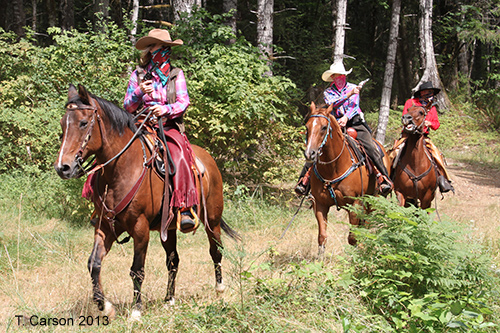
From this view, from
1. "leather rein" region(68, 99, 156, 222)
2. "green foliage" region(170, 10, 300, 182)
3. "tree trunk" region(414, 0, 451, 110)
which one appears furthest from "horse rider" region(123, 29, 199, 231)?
"tree trunk" region(414, 0, 451, 110)

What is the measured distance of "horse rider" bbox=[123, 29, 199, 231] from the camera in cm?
532

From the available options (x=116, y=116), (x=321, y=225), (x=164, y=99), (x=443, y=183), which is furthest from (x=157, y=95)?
(x=443, y=183)

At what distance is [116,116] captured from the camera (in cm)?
483

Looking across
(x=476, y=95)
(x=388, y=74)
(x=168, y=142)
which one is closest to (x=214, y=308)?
(x=168, y=142)

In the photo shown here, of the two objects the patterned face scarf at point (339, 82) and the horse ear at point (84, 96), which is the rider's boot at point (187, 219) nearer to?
the horse ear at point (84, 96)

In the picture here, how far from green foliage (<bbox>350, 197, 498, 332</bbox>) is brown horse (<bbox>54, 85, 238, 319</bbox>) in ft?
7.58

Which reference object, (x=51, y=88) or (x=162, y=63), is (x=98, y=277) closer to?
(x=162, y=63)

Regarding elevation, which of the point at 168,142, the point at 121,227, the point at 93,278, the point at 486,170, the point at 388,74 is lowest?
the point at 486,170

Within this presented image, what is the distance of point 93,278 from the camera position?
183 inches

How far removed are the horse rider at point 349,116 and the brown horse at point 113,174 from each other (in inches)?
138

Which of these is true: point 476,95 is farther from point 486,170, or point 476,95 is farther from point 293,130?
point 293,130

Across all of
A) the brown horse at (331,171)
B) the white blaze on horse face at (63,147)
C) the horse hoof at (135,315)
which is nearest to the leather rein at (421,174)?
the brown horse at (331,171)

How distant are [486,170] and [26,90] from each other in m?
15.9

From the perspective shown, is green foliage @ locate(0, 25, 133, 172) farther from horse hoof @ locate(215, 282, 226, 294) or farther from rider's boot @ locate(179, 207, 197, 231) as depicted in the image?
horse hoof @ locate(215, 282, 226, 294)
